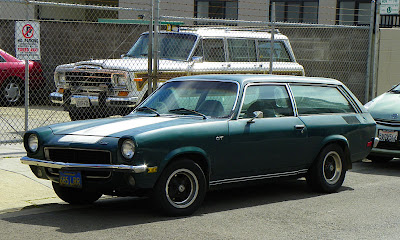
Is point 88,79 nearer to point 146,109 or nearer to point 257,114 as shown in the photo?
point 146,109

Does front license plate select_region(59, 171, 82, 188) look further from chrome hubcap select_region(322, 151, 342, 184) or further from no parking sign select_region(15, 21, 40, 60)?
no parking sign select_region(15, 21, 40, 60)

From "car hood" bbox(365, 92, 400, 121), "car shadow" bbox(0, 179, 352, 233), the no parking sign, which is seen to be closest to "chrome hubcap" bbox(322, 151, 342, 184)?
"car shadow" bbox(0, 179, 352, 233)

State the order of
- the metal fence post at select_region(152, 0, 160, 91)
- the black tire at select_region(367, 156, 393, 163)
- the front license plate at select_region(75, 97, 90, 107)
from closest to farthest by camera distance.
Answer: the metal fence post at select_region(152, 0, 160, 91)
the black tire at select_region(367, 156, 393, 163)
the front license plate at select_region(75, 97, 90, 107)

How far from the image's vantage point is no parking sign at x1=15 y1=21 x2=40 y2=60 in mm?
10212

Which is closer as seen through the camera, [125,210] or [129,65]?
[125,210]

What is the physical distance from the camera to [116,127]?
23.1 feet

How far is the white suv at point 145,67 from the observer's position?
12.6 m

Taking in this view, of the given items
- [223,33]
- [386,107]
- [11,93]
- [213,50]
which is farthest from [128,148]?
[11,93]

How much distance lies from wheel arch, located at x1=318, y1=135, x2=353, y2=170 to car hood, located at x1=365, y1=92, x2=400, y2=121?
2174 millimetres

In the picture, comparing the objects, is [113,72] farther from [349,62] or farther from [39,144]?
[349,62]

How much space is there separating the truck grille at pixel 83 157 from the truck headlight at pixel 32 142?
0.68ft

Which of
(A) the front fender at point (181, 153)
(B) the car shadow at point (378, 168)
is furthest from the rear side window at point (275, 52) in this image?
(A) the front fender at point (181, 153)

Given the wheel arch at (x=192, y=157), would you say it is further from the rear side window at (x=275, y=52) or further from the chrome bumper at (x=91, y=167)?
the rear side window at (x=275, y=52)

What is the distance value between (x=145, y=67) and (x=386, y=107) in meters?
4.50
